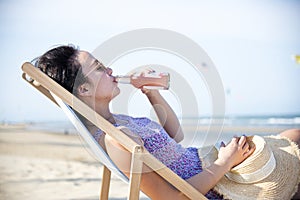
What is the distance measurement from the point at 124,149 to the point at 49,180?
320 centimetres

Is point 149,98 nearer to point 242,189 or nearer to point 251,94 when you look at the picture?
point 242,189

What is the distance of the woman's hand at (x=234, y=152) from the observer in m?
1.78

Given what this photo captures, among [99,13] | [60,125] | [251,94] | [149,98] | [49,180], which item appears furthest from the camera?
[251,94]

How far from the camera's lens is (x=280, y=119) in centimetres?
1359

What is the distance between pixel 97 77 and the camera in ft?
5.88

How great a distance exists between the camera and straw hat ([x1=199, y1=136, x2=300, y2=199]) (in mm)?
1834

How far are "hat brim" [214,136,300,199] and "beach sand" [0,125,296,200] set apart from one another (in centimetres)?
56

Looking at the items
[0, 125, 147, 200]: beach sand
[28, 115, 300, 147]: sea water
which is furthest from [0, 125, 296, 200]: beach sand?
[28, 115, 300, 147]: sea water

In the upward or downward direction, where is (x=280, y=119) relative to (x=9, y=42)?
downward

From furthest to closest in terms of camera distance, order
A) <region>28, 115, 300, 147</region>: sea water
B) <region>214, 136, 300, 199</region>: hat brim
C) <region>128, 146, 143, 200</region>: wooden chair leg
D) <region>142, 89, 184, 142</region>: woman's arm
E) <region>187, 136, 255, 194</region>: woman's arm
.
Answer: <region>28, 115, 300, 147</region>: sea water < <region>142, 89, 184, 142</region>: woman's arm < <region>214, 136, 300, 199</region>: hat brim < <region>187, 136, 255, 194</region>: woman's arm < <region>128, 146, 143, 200</region>: wooden chair leg

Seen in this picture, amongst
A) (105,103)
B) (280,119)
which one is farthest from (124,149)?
(280,119)

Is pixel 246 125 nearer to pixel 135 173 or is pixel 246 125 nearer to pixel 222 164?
pixel 222 164

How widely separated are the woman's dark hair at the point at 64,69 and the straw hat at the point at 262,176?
58 cm

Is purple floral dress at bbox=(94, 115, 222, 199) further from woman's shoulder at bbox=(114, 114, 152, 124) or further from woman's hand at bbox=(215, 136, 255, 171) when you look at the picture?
woman's hand at bbox=(215, 136, 255, 171)
